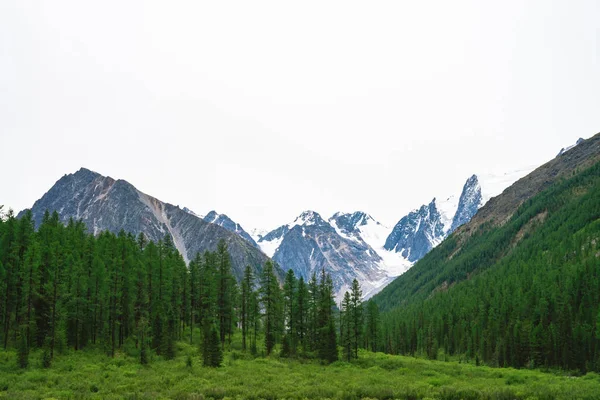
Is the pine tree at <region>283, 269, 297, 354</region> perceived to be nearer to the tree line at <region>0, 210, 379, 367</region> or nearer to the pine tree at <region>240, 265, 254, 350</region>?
the tree line at <region>0, 210, 379, 367</region>

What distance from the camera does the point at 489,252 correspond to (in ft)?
627

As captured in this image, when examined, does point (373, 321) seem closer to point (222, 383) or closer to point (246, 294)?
point (246, 294)

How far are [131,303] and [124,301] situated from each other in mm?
920

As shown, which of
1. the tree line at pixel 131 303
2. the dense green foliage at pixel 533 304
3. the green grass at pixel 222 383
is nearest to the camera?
the green grass at pixel 222 383

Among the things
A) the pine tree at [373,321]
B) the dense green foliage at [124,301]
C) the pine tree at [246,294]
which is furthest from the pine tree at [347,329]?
the pine tree at [373,321]

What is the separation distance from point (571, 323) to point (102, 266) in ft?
242

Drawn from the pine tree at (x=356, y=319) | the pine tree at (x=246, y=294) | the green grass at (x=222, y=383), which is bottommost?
the green grass at (x=222, y=383)

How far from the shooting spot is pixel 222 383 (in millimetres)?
36844

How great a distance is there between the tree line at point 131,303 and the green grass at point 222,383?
10.1ft

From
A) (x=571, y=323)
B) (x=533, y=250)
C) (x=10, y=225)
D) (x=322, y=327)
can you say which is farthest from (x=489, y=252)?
(x=10, y=225)

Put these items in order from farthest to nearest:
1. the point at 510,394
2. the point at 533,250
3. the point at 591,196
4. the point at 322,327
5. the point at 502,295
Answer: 1. the point at 591,196
2. the point at 533,250
3. the point at 502,295
4. the point at 322,327
5. the point at 510,394

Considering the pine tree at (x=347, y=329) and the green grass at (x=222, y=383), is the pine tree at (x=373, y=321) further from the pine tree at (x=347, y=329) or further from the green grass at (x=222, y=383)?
the green grass at (x=222, y=383)

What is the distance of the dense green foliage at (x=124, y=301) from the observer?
157 feet

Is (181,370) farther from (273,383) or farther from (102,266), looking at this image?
(102,266)
